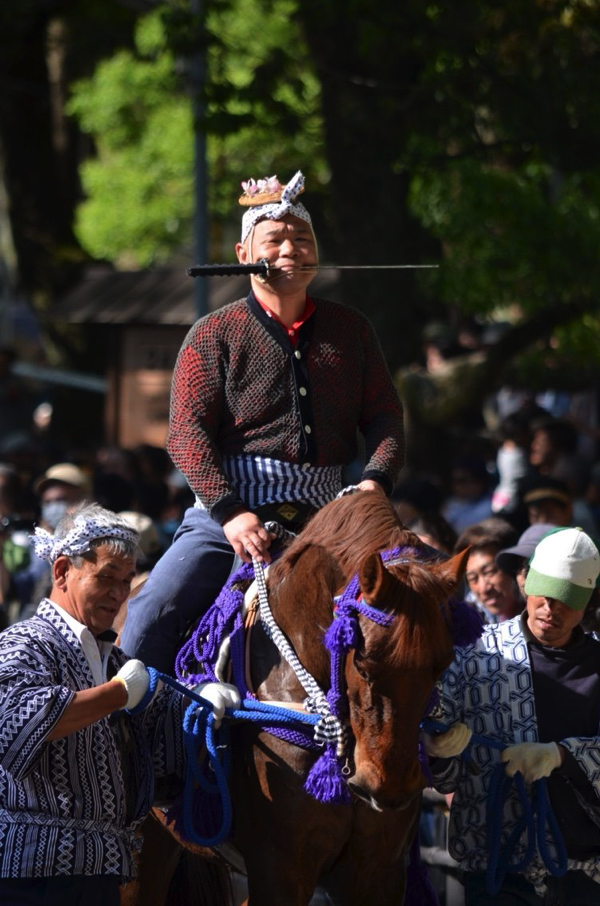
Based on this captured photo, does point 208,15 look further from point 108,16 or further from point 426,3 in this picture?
point 108,16

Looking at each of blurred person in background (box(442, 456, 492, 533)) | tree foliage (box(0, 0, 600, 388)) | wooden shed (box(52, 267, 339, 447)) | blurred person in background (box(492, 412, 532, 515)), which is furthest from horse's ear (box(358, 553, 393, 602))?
wooden shed (box(52, 267, 339, 447))

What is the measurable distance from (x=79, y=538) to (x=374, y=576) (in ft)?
3.07

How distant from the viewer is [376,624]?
4.31 meters

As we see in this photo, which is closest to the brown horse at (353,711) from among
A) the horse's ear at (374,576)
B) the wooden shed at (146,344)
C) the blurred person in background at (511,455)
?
the horse's ear at (374,576)

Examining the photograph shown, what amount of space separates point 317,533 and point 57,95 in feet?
59.0

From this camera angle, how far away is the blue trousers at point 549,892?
16.9 ft

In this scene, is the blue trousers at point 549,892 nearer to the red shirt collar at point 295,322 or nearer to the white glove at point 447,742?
the white glove at point 447,742

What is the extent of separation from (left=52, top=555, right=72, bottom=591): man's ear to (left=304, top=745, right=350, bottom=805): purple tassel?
97 centimetres

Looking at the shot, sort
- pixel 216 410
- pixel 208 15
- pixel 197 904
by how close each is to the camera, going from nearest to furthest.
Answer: pixel 216 410, pixel 197 904, pixel 208 15

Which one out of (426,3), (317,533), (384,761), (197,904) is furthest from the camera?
(426,3)

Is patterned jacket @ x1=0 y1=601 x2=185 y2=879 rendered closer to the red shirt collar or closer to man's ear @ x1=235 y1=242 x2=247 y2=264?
the red shirt collar

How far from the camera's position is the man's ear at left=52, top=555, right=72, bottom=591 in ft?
14.9

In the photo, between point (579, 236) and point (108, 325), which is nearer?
point (579, 236)

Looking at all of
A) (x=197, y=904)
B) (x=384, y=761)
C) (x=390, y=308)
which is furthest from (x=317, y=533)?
(x=390, y=308)
